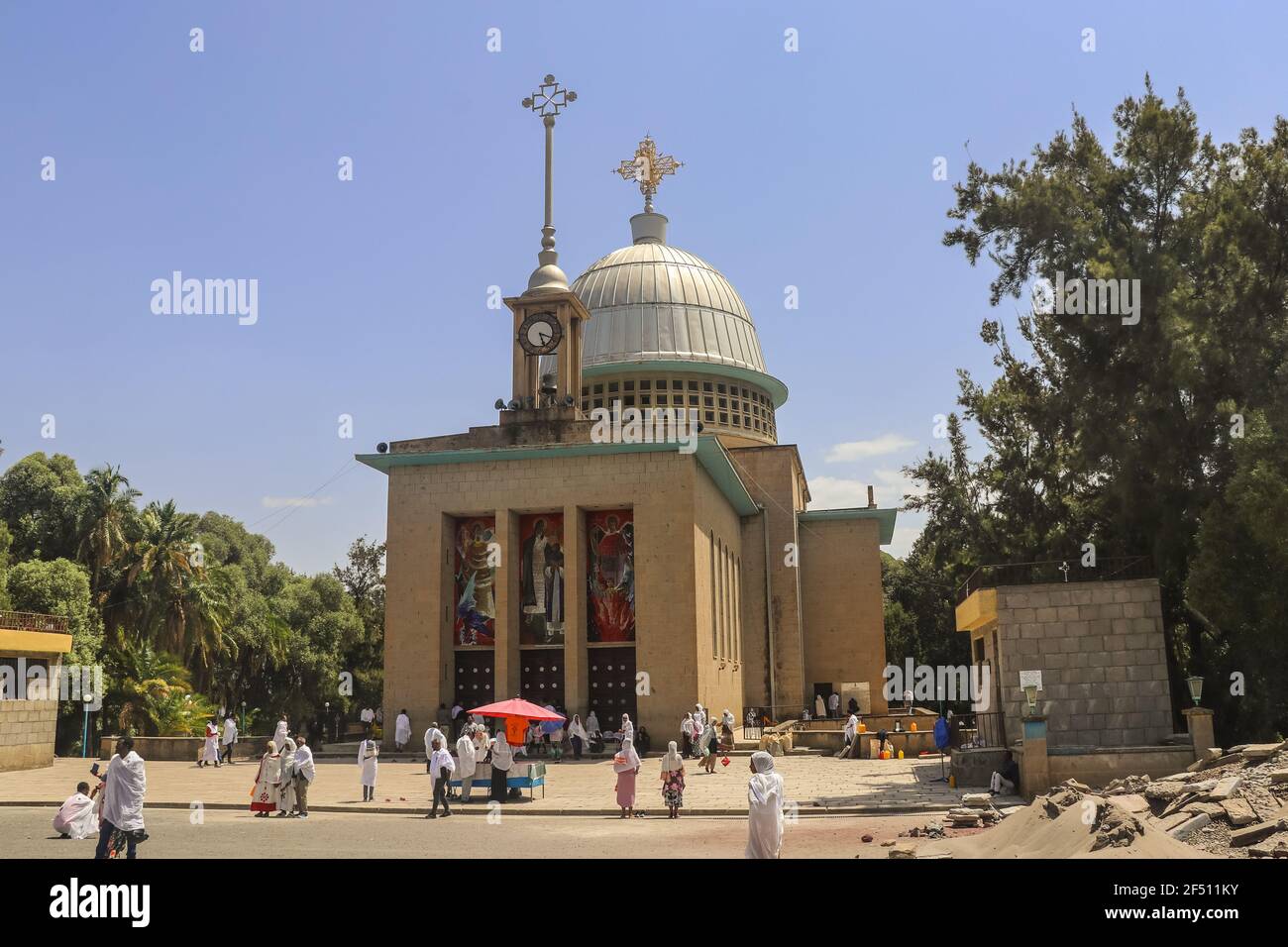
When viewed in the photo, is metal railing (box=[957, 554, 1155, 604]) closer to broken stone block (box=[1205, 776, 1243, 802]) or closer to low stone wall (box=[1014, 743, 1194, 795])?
low stone wall (box=[1014, 743, 1194, 795])

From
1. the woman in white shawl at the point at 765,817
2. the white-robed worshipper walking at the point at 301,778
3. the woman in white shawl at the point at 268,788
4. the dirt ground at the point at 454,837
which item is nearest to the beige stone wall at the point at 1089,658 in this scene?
the dirt ground at the point at 454,837

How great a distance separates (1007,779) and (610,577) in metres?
18.1

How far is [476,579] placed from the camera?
118 ft

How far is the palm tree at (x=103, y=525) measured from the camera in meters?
40.4

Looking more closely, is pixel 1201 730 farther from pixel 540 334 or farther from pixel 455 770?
pixel 540 334

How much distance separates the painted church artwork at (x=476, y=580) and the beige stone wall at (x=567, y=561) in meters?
0.45

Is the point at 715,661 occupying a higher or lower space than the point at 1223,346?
lower

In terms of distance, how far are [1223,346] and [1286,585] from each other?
16.5 ft

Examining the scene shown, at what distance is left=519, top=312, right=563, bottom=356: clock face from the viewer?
37938mm

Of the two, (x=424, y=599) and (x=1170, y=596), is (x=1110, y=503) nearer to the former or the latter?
(x=1170, y=596)

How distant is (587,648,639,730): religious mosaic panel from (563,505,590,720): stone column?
43cm

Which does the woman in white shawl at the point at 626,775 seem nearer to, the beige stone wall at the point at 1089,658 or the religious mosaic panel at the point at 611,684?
the beige stone wall at the point at 1089,658
